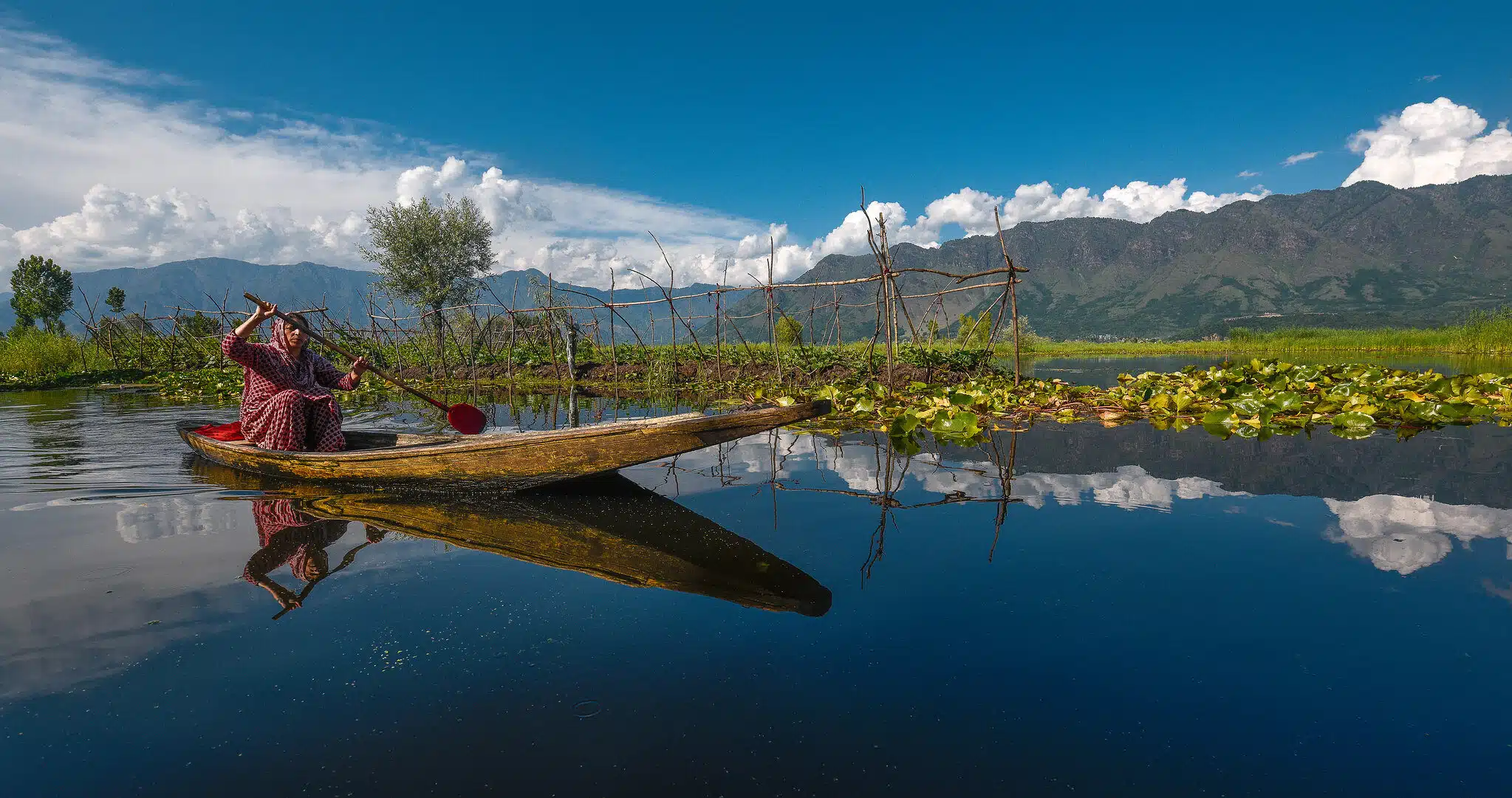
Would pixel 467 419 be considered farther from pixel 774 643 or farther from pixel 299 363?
pixel 774 643

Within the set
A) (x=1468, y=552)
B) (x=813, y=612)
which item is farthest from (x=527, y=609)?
(x=1468, y=552)

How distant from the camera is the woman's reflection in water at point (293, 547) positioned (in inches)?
129

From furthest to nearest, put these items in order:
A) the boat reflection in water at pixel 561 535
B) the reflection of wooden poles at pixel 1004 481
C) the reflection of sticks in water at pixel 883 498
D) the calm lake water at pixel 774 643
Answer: the reflection of wooden poles at pixel 1004 481 < the reflection of sticks in water at pixel 883 498 < the boat reflection in water at pixel 561 535 < the calm lake water at pixel 774 643

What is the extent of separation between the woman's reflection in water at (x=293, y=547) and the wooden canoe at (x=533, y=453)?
0.53 m

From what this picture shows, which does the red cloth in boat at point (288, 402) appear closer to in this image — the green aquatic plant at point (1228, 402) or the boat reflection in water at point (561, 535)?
the boat reflection in water at point (561, 535)

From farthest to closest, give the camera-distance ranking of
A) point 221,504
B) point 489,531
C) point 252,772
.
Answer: point 221,504 < point 489,531 < point 252,772

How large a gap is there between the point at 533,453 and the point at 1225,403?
8.35 m

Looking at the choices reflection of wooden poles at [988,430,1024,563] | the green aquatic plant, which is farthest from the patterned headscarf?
the green aquatic plant

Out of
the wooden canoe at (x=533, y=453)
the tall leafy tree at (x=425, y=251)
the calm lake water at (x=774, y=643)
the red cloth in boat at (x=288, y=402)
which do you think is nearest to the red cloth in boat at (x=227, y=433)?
the red cloth in boat at (x=288, y=402)

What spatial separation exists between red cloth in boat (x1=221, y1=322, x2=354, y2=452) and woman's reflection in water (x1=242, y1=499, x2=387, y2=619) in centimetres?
82

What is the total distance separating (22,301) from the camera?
4728 centimetres

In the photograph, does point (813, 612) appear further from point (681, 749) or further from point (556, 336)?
point (556, 336)

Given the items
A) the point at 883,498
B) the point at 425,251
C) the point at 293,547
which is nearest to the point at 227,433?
the point at 293,547

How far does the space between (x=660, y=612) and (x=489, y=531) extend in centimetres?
183
